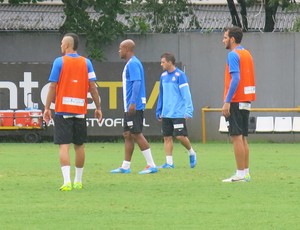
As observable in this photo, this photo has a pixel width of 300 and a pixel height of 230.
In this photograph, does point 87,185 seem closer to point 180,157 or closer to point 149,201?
point 149,201

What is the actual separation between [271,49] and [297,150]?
17.7 ft

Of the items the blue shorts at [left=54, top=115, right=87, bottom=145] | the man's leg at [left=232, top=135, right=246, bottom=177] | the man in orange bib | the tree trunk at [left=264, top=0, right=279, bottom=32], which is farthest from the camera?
the tree trunk at [left=264, top=0, right=279, bottom=32]

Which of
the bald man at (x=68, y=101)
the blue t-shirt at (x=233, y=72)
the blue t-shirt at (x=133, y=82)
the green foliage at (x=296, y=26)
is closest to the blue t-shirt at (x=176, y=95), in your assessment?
the blue t-shirt at (x=133, y=82)

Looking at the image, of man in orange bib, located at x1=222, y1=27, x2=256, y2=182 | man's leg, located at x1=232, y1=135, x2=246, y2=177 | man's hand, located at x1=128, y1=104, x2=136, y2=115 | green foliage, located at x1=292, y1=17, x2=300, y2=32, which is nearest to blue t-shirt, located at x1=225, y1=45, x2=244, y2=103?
man in orange bib, located at x1=222, y1=27, x2=256, y2=182

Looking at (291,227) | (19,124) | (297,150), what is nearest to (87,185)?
(291,227)

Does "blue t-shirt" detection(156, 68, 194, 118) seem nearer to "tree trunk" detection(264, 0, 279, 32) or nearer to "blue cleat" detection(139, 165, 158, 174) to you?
"blue cleat" detection(139, 165, 158, 174)

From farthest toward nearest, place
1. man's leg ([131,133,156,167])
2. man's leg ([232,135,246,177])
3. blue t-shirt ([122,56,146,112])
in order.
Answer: man's leg ([131,133,156,167]), blue t-shirt ([122,56,146,112]), man's leg ([232,135,246,177])

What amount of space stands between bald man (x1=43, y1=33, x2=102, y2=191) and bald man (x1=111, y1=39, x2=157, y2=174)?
2.50 metres

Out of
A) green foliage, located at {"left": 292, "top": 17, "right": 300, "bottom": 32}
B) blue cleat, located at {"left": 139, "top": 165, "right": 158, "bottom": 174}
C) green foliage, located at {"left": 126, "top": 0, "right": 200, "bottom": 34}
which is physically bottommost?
blue cleat, located at {"left": 139, "top": 165, "right": 158, "bottom": 174}

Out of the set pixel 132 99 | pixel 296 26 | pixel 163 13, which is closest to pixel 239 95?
pixel 132 99

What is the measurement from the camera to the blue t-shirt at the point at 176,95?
18.1 m

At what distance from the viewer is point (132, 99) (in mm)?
16453

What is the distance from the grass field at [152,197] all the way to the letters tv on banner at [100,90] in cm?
767

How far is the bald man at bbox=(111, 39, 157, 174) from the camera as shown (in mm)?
16438
